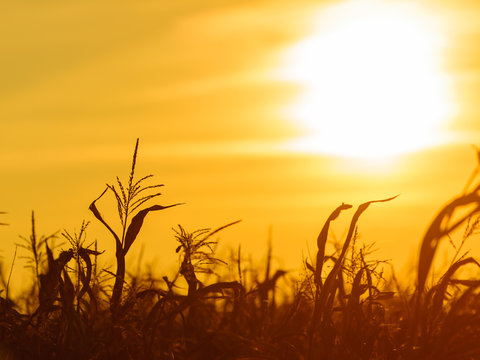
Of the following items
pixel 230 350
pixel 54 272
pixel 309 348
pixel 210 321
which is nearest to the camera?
pixel 309 348

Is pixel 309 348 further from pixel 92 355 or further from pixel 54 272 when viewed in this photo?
pixel 54 272

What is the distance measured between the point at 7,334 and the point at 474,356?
82.3 inches

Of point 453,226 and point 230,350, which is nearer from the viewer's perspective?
point 453,226

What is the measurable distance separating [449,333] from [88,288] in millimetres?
1633

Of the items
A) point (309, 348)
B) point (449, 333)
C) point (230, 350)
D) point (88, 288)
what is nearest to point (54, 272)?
point (88, 288)

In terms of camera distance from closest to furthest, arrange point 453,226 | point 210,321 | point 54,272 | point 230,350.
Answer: point 453,226
point 230,350
point 54,272
point 210,321

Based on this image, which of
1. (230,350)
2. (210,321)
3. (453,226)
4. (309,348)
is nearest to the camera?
(453,226)

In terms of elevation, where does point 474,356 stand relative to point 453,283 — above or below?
below

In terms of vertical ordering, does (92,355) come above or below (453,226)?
below

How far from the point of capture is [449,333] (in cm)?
432

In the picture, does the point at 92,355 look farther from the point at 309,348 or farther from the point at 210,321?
the point at 210,321

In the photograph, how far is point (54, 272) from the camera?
491 centimetres

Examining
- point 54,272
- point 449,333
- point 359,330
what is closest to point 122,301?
point 54,272

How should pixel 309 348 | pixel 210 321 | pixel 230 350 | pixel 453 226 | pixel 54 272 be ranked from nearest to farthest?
pixel 453 226 < pixel 309 348 < pixel 230 350 < pixel 54 272 < pixel 210 321
